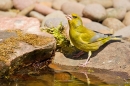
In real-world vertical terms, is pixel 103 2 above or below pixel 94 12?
above

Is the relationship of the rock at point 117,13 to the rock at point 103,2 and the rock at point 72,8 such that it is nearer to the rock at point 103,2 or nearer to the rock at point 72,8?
the rock at point 103,2

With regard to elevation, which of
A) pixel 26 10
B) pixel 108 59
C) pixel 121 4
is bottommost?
pixel 108 59

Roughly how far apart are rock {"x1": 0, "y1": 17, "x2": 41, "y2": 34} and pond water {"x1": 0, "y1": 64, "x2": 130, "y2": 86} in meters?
0.86

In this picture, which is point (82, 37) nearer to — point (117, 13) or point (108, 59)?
point (108, 59)

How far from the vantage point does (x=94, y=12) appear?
9844 mm

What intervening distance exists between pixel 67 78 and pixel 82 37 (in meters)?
1.04

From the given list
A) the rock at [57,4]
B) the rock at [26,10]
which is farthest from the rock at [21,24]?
the rock at [57,4]

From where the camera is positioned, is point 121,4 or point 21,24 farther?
point 121,4

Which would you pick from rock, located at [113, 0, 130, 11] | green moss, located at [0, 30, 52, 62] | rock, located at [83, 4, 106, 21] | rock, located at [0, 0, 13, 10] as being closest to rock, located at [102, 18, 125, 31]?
rock, located at [83, 4, 106, 21]

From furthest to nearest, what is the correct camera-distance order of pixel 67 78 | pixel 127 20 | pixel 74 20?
pixel 127 20 < pixel 74 20 < pixel 67 78

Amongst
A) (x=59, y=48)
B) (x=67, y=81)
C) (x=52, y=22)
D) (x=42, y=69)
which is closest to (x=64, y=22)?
(x=52, y=22)

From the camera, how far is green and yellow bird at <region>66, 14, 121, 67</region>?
22.3ft

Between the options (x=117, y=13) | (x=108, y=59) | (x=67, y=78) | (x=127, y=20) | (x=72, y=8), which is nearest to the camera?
(x=67, y=78)

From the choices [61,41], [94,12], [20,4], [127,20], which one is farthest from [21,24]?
[127,20]
